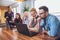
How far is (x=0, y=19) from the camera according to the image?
15.9 feet

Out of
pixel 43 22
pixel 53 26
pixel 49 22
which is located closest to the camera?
pixel 53 26

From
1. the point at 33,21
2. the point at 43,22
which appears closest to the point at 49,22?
the point at 43,22

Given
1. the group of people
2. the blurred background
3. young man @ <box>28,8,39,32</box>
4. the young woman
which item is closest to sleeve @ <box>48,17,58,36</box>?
the group of people

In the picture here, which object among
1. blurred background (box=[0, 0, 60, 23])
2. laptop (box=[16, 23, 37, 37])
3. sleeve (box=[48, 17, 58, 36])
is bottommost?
laptop (box=[16, 23, 37, 37])

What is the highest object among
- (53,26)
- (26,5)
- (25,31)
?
(26,5)

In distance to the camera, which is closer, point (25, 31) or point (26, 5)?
point (25, 31)

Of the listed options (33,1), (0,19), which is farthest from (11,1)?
(33,1)

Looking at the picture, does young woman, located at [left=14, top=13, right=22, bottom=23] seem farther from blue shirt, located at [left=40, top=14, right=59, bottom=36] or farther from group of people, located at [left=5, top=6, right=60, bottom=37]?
blue shirt, located at [left=40, top=14, right=59, bottom=36]

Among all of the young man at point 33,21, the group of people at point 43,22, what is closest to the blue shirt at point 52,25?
the group of people at point 43,22

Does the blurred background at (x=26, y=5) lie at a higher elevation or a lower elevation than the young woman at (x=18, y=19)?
higher

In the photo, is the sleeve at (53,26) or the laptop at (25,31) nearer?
the sleeve at (53,26)

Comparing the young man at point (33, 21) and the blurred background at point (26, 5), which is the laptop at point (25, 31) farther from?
the blurred background at point (26, 5)

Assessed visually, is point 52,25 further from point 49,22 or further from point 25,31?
point 25,31

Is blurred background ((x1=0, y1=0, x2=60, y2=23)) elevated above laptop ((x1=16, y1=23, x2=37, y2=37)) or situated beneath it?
elevated above
